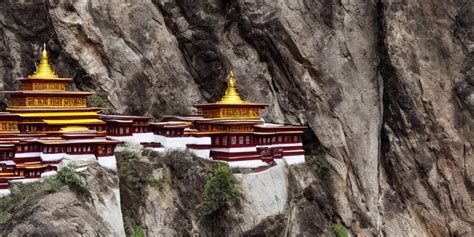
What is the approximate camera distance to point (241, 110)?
46.4m

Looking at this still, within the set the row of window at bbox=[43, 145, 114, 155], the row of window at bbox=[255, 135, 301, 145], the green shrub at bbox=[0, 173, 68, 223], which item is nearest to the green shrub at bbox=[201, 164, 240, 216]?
the row of window at bbox=[255, 135, 301, 145]

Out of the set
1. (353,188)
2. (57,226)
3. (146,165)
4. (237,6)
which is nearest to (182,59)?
(237,6)

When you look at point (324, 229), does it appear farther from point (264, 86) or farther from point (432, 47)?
point (432, 47)

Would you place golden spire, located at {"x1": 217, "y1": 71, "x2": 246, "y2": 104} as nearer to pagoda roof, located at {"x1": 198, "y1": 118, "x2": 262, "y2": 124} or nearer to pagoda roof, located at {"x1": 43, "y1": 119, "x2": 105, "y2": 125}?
pagoda roof, located at {"x1": 198, "y1": 118, "x2": 262, "y2": 124}

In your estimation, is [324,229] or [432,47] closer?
[324,229]

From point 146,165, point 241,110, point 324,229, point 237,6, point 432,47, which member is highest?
point 237,6

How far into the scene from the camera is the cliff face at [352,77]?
47.9m

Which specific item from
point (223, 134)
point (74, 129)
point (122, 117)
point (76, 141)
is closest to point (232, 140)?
point (223, 134)

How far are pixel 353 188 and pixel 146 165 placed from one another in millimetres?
13740

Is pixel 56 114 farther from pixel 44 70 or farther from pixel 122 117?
pixel 122 117

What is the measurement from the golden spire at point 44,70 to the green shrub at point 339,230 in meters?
18.8

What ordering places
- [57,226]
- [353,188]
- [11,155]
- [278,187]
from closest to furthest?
Result: [57,226] → [11,155] → [278,187] → [353,188]

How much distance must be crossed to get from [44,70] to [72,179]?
34.8ft

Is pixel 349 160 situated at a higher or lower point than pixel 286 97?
lower
